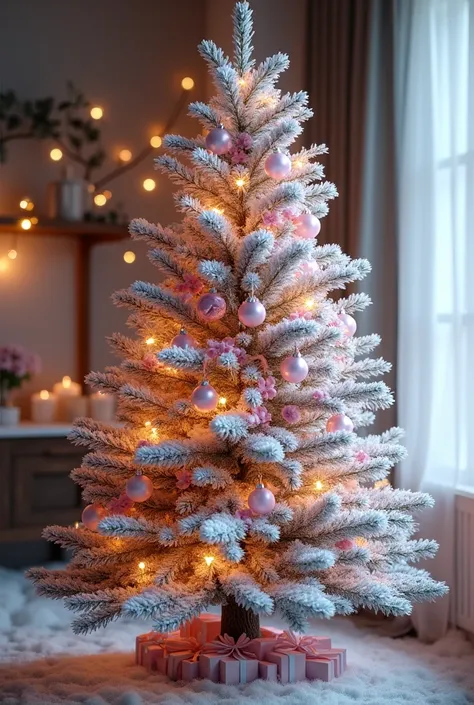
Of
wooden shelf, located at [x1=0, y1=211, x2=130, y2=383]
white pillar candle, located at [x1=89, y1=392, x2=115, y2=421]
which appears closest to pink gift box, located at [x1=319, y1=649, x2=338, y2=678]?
white pillar candle, located at [x1=89, y1=392, x2=115, y2=421]

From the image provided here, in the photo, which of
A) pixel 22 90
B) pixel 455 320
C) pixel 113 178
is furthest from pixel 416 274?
pixel 22 90

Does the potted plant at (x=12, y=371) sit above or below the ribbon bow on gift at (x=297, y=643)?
above

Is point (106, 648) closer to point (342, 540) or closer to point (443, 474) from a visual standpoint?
point (342, 540)

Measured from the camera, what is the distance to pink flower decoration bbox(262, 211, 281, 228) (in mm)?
2227

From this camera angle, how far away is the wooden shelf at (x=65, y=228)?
12.7 feet

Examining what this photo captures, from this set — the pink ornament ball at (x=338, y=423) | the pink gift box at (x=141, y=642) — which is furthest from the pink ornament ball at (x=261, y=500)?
the pink gift box at (x=141, y=642)

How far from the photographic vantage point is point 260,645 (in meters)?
2.26

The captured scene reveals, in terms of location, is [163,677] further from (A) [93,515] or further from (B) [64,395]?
(B) [64,395]

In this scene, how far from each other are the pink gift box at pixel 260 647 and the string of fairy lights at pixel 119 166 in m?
2.35

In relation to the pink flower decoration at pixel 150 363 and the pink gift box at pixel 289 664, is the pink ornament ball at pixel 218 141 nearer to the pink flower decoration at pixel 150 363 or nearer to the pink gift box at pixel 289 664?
the pink flower decoration at pixel 150 363

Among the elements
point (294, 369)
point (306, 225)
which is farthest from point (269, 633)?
point (306, 225)

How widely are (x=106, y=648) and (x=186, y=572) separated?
0.68 m

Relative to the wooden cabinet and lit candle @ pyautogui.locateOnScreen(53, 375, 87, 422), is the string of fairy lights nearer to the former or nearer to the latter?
lit candle @ pyautogui.locateOnScreen(53, 375, 87, 422)

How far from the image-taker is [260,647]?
7.41 feet
